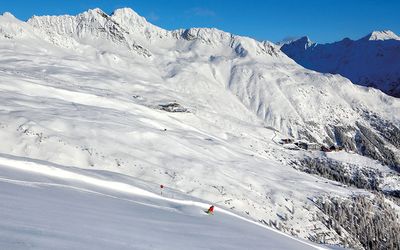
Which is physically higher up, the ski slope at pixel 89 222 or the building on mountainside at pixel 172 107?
the building on mountainside at pixel 172 107

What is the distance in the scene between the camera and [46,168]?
2200 cm

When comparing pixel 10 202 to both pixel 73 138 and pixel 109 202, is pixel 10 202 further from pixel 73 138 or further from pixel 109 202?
pixel 73 138

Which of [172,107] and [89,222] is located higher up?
[172,107]

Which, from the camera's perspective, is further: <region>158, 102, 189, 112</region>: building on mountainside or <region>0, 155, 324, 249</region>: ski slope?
<region>158, 102, 189, 112</region>: building on mountainside

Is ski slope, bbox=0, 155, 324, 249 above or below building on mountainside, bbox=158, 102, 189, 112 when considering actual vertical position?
below

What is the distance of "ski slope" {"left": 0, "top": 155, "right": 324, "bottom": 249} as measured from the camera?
897 cm

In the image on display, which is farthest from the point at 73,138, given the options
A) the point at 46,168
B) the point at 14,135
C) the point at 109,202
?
the point at 109,202

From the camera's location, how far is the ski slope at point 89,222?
8969mm

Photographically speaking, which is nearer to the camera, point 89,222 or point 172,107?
point 89,222

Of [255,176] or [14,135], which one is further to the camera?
[255,176]

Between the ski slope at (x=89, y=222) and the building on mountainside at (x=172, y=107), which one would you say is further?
the building on mountainside at (x=172, y=107)

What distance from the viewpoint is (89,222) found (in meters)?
11.5

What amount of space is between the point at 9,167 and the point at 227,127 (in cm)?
15666

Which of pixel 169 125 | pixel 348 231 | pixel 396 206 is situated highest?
pixel 169 125
